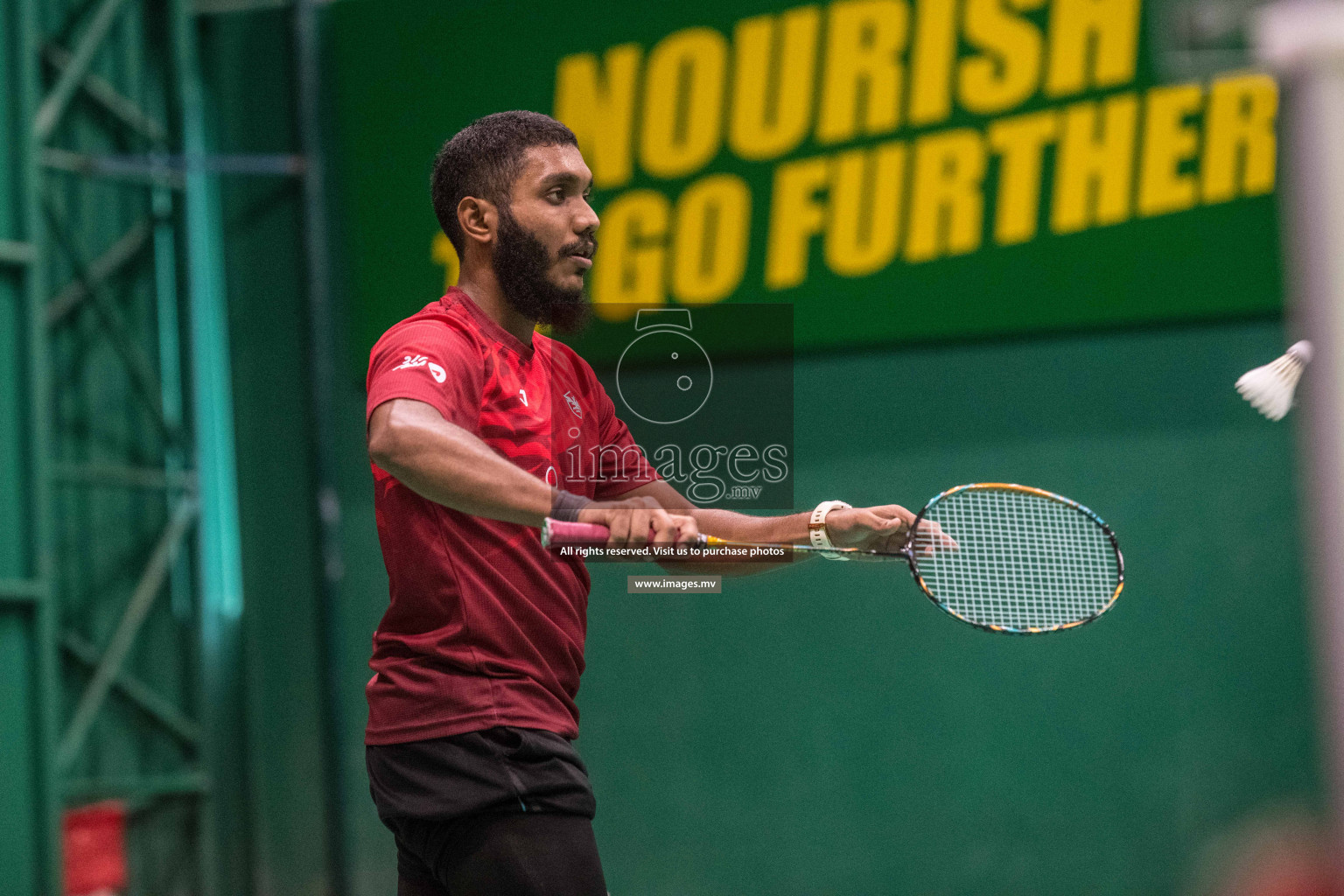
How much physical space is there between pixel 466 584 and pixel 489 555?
0.07 m

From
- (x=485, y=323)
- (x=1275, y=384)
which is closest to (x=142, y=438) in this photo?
(x=485, y=323)

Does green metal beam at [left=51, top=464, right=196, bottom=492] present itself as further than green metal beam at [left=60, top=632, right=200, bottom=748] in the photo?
Yes

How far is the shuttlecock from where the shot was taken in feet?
9.66

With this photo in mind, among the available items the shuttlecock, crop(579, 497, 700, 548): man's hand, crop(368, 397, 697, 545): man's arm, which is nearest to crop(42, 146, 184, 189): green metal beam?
crop(368, 397, 697, 545): man's arm

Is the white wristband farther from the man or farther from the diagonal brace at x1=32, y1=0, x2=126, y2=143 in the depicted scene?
the diagonal brace at x1=32, y1=0, x2=126, y2=143

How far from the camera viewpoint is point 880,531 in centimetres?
289

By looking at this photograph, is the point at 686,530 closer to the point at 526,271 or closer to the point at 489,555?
the point at 489,555

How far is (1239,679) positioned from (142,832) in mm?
5203

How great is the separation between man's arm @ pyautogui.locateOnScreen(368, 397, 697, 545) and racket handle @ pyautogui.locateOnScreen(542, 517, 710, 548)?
A: 0.01 metres

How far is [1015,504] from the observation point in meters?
4.88

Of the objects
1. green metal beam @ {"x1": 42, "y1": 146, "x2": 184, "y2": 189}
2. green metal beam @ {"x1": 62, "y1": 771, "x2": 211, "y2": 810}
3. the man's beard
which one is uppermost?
green metal beam @ {"x1": 42, "y1": 146, "x2": 184, "y2": 189}

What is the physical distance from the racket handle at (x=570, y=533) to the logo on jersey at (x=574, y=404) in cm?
51

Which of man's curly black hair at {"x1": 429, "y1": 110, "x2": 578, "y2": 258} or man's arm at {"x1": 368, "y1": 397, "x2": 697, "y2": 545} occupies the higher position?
man's curly black hair at {"x1": 429, "y1": 110, "x2": 578, "y2": 258}
